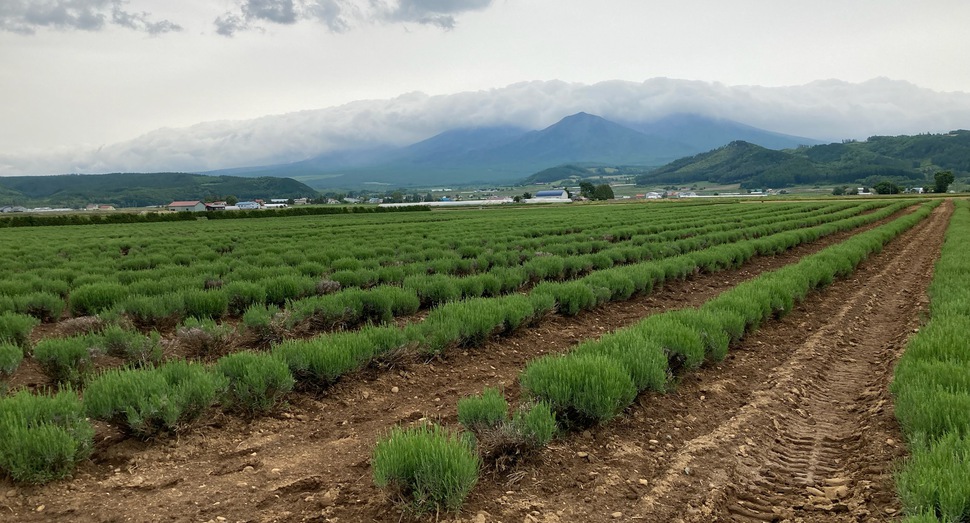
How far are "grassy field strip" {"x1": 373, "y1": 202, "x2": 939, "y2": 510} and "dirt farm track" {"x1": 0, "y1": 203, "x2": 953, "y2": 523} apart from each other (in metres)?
0.21

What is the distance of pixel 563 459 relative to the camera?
15.0ft

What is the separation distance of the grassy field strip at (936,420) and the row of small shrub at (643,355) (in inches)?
83.6

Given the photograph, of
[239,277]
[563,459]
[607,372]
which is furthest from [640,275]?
[239,277]

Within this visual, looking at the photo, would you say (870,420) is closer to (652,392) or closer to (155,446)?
(652,392)

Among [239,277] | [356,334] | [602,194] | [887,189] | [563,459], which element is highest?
[602,194]

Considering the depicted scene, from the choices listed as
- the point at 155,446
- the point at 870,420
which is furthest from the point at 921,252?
the point at 155,446

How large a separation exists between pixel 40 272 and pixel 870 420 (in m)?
18.7

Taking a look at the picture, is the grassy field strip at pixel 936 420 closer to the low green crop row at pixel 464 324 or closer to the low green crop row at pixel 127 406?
the low green crop row at pixel 464 324

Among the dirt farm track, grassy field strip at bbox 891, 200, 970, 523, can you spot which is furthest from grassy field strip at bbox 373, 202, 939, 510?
grassy field strip at bbox 891, 200, 970, 523

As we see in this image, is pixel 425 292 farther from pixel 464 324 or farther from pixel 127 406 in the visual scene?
pixel 127 406

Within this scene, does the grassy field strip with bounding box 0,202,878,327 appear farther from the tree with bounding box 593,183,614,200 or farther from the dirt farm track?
the tree with bounding box 593,183,614,200

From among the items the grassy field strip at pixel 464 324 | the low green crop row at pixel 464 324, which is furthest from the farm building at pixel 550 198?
the grassy field strip at pixel 464 324

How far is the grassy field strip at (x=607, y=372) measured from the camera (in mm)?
3658

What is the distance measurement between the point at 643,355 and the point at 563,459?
1906 mm
